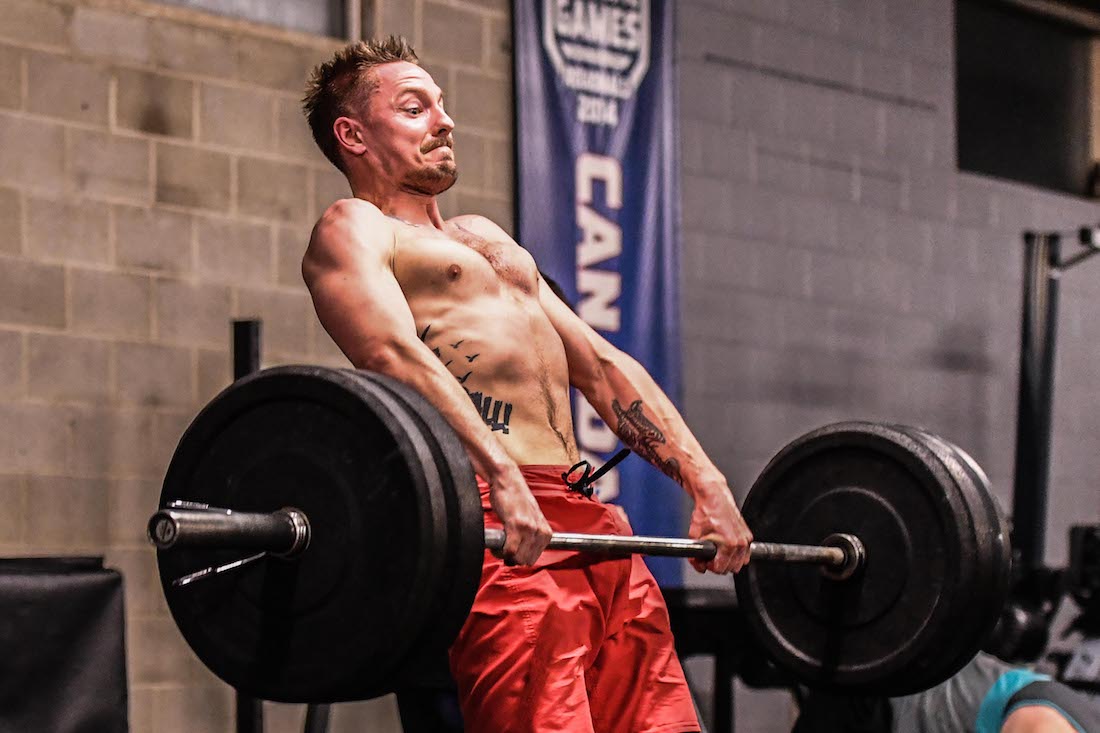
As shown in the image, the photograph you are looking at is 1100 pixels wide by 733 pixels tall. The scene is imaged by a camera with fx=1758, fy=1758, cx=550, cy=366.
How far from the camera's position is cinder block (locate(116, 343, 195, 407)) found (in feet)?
15.4

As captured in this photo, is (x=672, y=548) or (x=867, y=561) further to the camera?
(x=867, y=561)

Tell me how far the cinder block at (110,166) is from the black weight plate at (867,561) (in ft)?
7.05

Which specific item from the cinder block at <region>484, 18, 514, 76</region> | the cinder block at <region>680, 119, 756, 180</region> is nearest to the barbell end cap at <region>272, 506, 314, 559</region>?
the cinder block at <region>484, 18, 514, 76</region>

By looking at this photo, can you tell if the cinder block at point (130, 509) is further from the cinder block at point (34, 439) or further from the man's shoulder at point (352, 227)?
the man's shoulder at point (352, 227)

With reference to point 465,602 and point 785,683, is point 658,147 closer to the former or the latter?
point 785,683

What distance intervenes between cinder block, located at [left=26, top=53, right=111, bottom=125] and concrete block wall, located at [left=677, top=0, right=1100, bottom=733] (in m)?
2.14

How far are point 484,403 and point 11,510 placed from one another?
2.13 meters

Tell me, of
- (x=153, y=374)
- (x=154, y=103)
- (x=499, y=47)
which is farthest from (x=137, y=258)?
(x=499, y=47)

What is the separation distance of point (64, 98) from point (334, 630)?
2643mm

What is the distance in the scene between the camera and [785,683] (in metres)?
5.10

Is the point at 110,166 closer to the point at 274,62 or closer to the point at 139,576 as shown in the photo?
the point at 274,62

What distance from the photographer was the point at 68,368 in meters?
4.59

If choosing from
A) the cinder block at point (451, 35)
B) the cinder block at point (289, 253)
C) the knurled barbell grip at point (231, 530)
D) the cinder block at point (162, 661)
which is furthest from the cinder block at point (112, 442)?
the knurled barbell grip at point (231, 530)

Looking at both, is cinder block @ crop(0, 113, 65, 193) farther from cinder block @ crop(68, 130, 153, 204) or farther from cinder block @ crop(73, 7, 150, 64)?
cinder block @ crop(73, 7, 150, 64)
